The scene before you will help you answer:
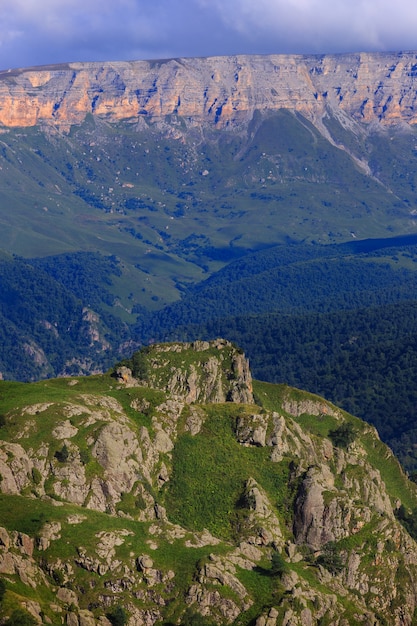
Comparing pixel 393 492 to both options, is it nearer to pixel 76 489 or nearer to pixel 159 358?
pixel 159 358

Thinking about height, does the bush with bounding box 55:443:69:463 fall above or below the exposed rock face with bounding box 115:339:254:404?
below

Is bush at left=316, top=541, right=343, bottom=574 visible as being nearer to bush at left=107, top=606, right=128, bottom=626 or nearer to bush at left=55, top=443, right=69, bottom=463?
bush at left=55, top=443, right=69, bottom=463

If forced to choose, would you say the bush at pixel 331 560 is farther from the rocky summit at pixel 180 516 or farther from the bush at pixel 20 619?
the bush at pixel 20 619

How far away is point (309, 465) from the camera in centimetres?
15738

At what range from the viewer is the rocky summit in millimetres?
114250

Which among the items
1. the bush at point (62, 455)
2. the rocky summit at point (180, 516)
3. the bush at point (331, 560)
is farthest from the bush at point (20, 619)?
the bush at point (331, 560)

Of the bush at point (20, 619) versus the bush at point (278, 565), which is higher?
the bush at point (278, 565)

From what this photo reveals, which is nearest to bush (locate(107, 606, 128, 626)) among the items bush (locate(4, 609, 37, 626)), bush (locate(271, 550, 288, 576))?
bush (locate(4, 609, 37, 626))

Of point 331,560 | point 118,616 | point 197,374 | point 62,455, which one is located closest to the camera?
point 118,616

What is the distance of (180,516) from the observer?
145000mm

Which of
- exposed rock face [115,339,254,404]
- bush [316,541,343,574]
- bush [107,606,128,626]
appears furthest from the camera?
exposed rock face [115,339,254,404]

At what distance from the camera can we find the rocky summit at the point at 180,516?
375 ft

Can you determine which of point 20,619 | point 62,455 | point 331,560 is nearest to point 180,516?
point 62,455

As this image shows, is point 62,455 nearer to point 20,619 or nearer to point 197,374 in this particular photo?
point 20,619
